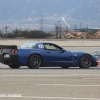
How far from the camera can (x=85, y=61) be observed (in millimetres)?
19984

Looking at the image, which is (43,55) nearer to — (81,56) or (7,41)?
(81,56)

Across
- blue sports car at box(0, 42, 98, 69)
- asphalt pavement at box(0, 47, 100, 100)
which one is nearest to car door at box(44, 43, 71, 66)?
blue sports car at box(0, 42, 98, 69)

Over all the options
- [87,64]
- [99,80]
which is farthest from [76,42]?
[99,80]

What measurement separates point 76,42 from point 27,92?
64.2m

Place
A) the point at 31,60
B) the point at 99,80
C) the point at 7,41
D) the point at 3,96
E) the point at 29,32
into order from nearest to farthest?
the point at 3,96
the point at 99,80
the point at 31,60
the point at 7,41
the point at 29,32

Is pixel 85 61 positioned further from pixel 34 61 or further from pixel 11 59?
pixel 11 59

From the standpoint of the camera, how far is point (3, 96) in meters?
10.4

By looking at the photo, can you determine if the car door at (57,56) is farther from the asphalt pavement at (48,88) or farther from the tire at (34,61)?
the asphalt pavement at (48,88)

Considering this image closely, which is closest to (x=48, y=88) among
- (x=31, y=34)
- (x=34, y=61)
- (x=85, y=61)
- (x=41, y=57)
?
(x=34, y=61)

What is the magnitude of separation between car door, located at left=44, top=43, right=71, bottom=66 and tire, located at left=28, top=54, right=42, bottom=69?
59 centimetres

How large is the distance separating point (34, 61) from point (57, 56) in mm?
1240

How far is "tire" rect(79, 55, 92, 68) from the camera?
19891 mm

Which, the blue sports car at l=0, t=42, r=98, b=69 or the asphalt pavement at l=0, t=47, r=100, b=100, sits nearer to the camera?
the asphalt pavement at l=0, t=47, r=100, b=100

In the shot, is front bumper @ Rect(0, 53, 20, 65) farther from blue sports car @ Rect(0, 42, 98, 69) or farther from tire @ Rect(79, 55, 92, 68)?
tire @ Rect(79, 55, 92, 68)
